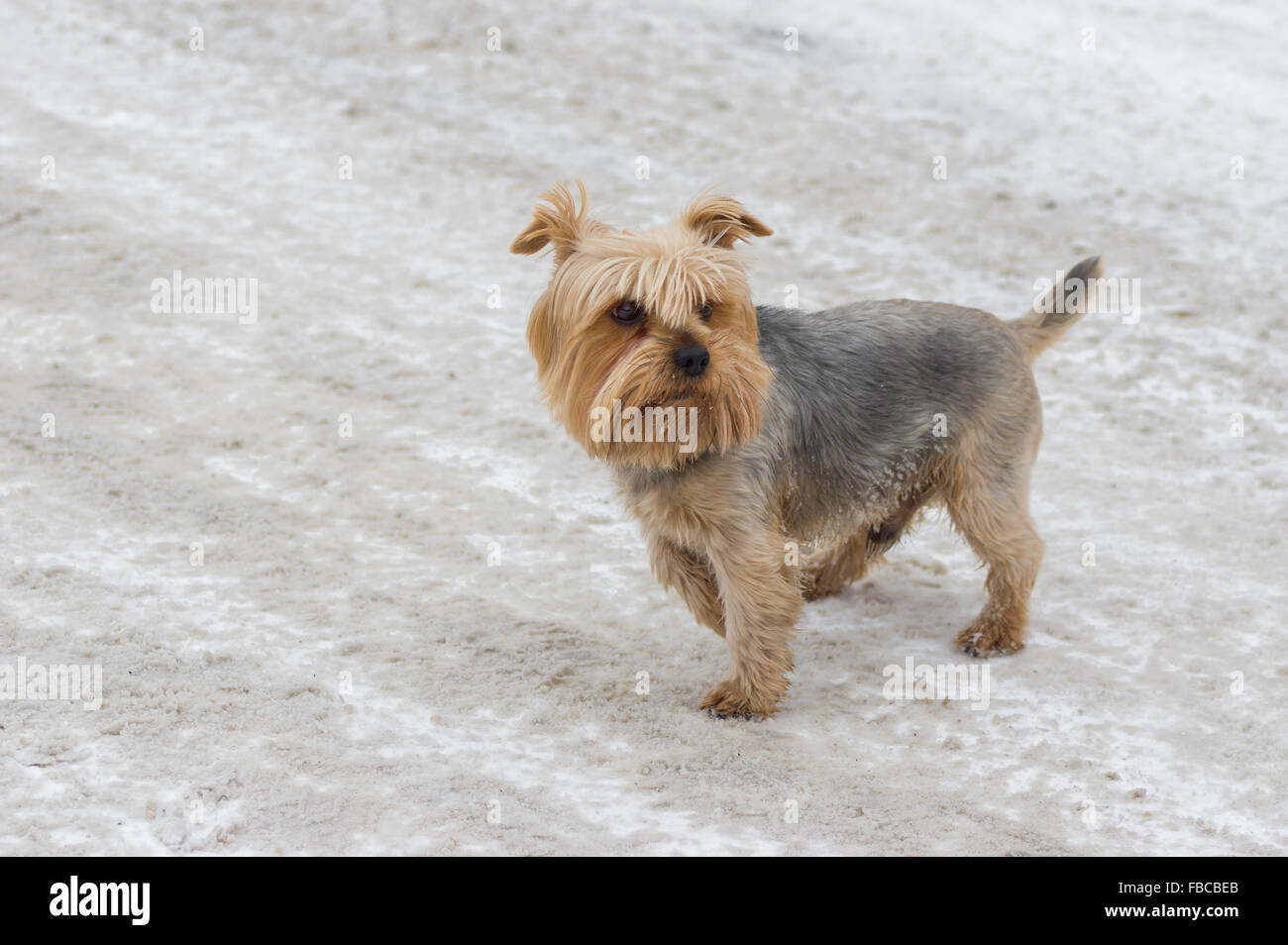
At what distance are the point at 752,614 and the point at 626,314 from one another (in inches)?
55.8

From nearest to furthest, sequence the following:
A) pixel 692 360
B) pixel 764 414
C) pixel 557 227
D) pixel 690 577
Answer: pixel 692 360
pixel 557 227
pixel 764 414
pixel 690 577

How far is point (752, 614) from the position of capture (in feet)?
17.9

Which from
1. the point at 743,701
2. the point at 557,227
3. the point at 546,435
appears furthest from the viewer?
the point at 546,435

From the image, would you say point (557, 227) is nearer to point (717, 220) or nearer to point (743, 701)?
point (717, 220)

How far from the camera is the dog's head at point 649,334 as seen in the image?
4816 mm

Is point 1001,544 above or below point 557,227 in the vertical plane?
below

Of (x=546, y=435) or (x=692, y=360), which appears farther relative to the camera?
(x=546, y=435)

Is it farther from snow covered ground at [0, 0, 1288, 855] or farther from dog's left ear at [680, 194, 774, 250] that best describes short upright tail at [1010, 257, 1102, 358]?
dog's left ear at [680, 194, 774, 250]

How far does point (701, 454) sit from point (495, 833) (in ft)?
5.56

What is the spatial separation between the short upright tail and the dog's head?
1.67m

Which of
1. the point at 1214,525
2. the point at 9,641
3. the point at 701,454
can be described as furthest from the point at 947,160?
the point at 9,641

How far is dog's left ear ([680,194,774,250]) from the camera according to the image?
5156 millimetres

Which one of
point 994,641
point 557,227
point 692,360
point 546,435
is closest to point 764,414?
point 692,360

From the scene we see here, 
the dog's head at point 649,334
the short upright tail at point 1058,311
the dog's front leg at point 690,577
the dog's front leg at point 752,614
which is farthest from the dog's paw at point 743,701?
the short upright tail at point 1058,311
